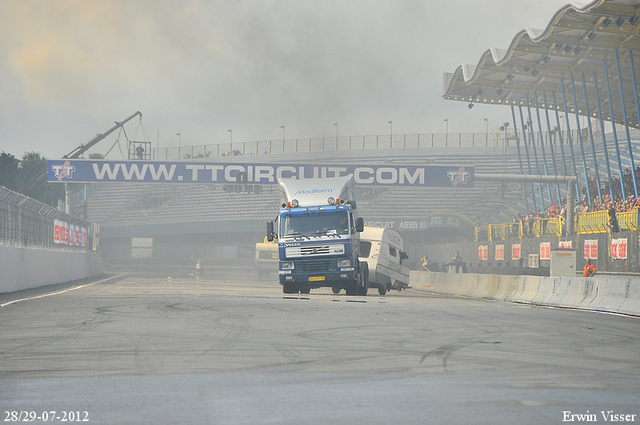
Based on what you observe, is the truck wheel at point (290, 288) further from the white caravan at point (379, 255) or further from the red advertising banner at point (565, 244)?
the red advertising banner at point (565, 244)

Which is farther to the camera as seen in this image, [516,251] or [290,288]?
[516,251]

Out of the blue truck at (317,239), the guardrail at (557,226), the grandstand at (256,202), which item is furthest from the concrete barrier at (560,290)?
the grandstand at (256,202)

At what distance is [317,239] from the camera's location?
23094 mm

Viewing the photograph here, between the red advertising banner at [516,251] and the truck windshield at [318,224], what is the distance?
15.7m

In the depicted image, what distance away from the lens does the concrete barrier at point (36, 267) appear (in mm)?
24812

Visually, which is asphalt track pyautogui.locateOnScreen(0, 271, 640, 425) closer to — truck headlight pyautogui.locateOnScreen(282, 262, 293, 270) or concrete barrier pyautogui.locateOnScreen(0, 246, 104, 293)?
truck headlight pyautogui.locateOnScreen(282, 262, 293, 270)

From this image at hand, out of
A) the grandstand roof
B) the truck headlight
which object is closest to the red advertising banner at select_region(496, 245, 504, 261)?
the grandstand roof

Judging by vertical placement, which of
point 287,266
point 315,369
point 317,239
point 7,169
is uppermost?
point 7,169

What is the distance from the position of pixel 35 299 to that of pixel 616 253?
59.6ft

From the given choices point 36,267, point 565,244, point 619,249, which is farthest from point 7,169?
point 619,249

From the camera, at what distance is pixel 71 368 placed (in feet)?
27.0

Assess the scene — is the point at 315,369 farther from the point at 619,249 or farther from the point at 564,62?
the point at 564,62

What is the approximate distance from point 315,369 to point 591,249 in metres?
22.7

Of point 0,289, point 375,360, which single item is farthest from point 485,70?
point 375,360
